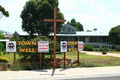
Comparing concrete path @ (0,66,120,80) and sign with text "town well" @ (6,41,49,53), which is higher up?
sign with text "town well" @ (6,41,49,53)

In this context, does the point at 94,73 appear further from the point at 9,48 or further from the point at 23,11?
the point at 23,11

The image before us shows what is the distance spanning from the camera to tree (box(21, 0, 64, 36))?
43719 millimetres

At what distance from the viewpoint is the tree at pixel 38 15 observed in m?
43.7

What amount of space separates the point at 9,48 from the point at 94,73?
18.0ft

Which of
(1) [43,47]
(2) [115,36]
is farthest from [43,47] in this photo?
(2) [115,36]

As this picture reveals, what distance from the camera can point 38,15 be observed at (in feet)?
148

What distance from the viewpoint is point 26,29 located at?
4694 centimetres

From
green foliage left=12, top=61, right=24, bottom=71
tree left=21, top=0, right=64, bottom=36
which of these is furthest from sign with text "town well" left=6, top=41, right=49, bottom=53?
tree left=21, top=0, right=64, bottom=36

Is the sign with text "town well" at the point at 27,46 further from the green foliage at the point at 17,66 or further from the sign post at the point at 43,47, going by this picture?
the green foliage at the point at 17,66

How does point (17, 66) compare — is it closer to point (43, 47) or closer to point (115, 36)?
point (43, 47)

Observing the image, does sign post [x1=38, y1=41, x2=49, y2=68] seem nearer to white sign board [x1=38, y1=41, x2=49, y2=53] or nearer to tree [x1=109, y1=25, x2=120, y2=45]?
white sign board [x1=38, y1=41, x2=49, y2=53]

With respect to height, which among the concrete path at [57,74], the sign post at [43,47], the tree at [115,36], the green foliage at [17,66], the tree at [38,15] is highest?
the tree at [38,15]

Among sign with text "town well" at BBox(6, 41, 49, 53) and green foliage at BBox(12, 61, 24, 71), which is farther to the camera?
sign with text "town well" at BBox(6, 41, 49, 53)

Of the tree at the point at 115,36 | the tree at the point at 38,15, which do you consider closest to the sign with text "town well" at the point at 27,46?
the tree at the point at 38,15
